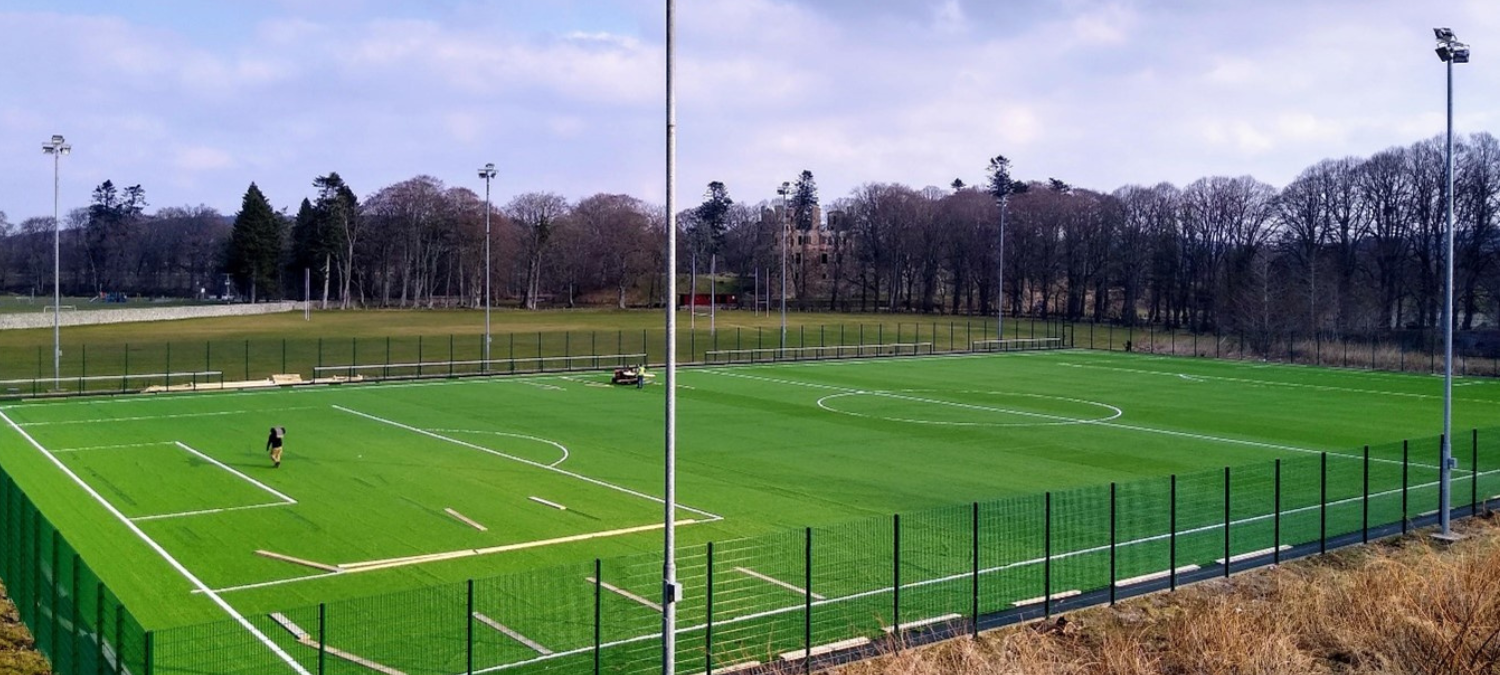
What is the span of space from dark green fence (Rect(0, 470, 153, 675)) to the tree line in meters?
77.3

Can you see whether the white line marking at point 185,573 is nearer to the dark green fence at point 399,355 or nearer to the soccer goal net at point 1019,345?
the dark green fence at point 399,355

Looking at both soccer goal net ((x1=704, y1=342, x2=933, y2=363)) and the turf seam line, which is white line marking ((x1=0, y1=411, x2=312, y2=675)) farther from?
soccer goal net ((x1=704, y1=342, x2=933, y2=363))

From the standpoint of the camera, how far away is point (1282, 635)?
13469 millimetres

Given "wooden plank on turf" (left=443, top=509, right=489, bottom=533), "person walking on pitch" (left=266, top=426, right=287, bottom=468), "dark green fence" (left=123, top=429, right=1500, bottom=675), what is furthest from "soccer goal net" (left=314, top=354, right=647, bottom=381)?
"dark green fence" (left=123, top=429, right=1500, bottom=675)

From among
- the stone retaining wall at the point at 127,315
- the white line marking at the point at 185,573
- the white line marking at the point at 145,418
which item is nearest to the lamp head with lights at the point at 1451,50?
the white line marking at the point at 185,573

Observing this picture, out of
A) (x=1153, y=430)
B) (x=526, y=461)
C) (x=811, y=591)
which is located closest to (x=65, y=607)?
(x=811, y=591)

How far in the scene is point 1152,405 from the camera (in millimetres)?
45812

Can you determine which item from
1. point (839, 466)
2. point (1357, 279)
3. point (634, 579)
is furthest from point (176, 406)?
point (1357, 279)

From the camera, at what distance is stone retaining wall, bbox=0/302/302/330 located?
82.2m

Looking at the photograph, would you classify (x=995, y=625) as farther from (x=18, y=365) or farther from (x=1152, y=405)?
(x=18, y=365)

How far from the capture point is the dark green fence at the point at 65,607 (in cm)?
1270

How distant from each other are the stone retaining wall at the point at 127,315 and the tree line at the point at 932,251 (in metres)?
11.7

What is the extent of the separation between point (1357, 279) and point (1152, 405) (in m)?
61.4

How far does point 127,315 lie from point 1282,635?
95.9 m
